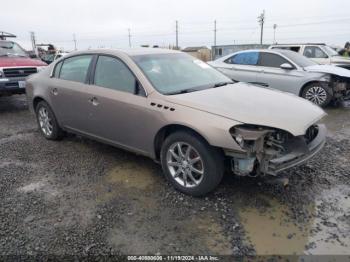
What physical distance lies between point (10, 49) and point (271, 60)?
23.7ft

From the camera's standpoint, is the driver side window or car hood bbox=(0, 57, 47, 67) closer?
car hood bbox=(0, 57, 47, 67)

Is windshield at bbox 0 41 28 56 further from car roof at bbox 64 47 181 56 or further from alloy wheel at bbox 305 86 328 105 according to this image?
alloy wheel at bbox 305 86 328 105

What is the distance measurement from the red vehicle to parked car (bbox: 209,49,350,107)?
5494 mm

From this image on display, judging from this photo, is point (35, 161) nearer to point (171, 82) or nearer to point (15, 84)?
point (171, 82)

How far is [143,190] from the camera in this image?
387 cm

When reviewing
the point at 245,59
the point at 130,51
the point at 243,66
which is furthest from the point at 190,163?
the point at 245,59

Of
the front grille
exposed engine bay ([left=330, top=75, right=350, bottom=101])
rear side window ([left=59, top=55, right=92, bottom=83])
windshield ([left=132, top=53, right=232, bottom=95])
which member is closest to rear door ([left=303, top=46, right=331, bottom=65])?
exposed engine bay ([left=330, top=75, right=350, bottom=101])

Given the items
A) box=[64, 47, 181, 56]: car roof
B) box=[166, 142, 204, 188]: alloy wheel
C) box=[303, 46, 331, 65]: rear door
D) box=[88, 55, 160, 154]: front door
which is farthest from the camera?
box=[303, 46, 331, 65]: rear door

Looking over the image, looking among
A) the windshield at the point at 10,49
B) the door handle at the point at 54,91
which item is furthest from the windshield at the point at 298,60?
the windshield at the point at 10,49

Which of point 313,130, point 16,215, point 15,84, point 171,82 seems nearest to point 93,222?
point 16,215

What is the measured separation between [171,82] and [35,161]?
2.43 m

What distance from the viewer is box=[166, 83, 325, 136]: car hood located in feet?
10.6

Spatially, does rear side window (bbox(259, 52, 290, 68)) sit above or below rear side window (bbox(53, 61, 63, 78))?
below

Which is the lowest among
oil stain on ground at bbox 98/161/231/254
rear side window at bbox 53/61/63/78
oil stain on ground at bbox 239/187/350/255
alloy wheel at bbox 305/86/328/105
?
oil stain on ground at bbox 239/187/350/255
